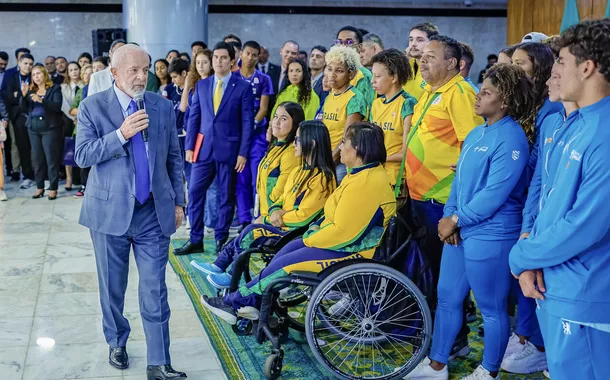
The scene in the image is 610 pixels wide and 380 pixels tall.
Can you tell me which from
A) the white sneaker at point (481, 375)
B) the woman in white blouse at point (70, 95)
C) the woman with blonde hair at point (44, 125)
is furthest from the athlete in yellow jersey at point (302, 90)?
the woman in white blouse at point (70, 95)

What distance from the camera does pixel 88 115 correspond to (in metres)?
3.11

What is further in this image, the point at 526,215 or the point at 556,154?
the point at 526,215

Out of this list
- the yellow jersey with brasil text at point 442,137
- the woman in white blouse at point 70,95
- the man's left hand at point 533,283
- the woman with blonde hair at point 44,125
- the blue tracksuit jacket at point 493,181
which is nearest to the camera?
the man's left hand at point 533,283

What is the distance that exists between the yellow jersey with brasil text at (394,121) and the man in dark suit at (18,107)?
580 centimetres

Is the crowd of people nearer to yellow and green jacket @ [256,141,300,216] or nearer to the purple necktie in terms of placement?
yellow and green jacket @ [256,141,300,216]

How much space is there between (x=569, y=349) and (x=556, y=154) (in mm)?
567

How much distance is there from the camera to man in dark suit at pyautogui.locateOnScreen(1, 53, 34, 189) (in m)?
8.58

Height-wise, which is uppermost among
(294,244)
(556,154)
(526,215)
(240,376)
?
(556,154)

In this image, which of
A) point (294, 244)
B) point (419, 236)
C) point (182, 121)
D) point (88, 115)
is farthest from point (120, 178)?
point (182, 121)

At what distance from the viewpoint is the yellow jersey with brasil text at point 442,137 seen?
346 cm

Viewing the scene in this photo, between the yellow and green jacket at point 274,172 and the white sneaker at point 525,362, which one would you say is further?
the yellow and green jacket at point 274,172

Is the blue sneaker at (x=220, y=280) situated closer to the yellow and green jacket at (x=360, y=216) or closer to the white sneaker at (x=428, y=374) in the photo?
the yellow and green jacket at (x=360, y=216)

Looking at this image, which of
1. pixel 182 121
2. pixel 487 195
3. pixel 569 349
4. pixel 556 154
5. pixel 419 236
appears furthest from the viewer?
pixel 182 121

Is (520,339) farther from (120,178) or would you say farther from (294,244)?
(120,178)
